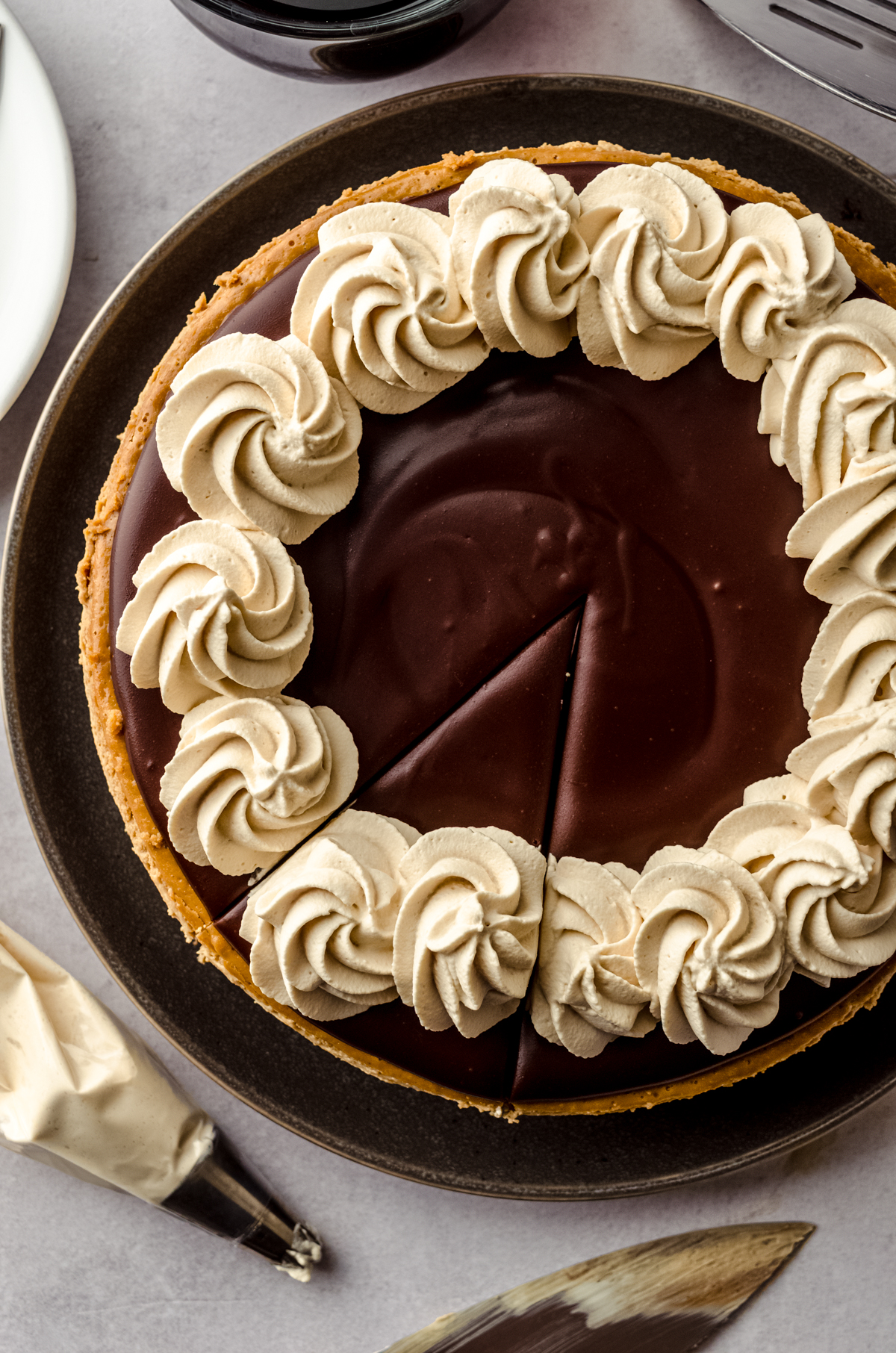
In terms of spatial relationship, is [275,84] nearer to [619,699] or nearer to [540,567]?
[540,567]

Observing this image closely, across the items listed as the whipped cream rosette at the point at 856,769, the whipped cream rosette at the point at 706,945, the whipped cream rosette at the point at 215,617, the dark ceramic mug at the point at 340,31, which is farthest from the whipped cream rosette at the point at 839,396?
the dark ceramic mug at the point at 340,31

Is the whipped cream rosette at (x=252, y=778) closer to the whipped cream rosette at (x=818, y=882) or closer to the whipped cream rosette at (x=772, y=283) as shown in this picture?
the whipped cream rosette at (x=818, y=882)

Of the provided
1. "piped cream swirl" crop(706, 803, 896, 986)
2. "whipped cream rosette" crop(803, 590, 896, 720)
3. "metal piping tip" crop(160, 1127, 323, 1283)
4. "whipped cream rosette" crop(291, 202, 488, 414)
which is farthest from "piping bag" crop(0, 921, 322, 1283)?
"whipped cream rosette" crop(803, 590, 896, 720)

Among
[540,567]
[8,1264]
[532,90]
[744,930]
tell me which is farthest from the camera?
[8,1264]

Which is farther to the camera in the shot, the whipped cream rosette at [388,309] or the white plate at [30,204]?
the white plate at [30,204]

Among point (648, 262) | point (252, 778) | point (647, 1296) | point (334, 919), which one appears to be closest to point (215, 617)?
point (252, 778)

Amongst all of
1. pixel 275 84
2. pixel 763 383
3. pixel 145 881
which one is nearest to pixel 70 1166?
Result: pixel 145 881

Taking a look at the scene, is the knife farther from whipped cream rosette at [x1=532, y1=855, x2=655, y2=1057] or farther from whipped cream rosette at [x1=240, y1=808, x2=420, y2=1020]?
whipped cream rosette at [x1=240, y1=808, x2=420, y2=1020]
